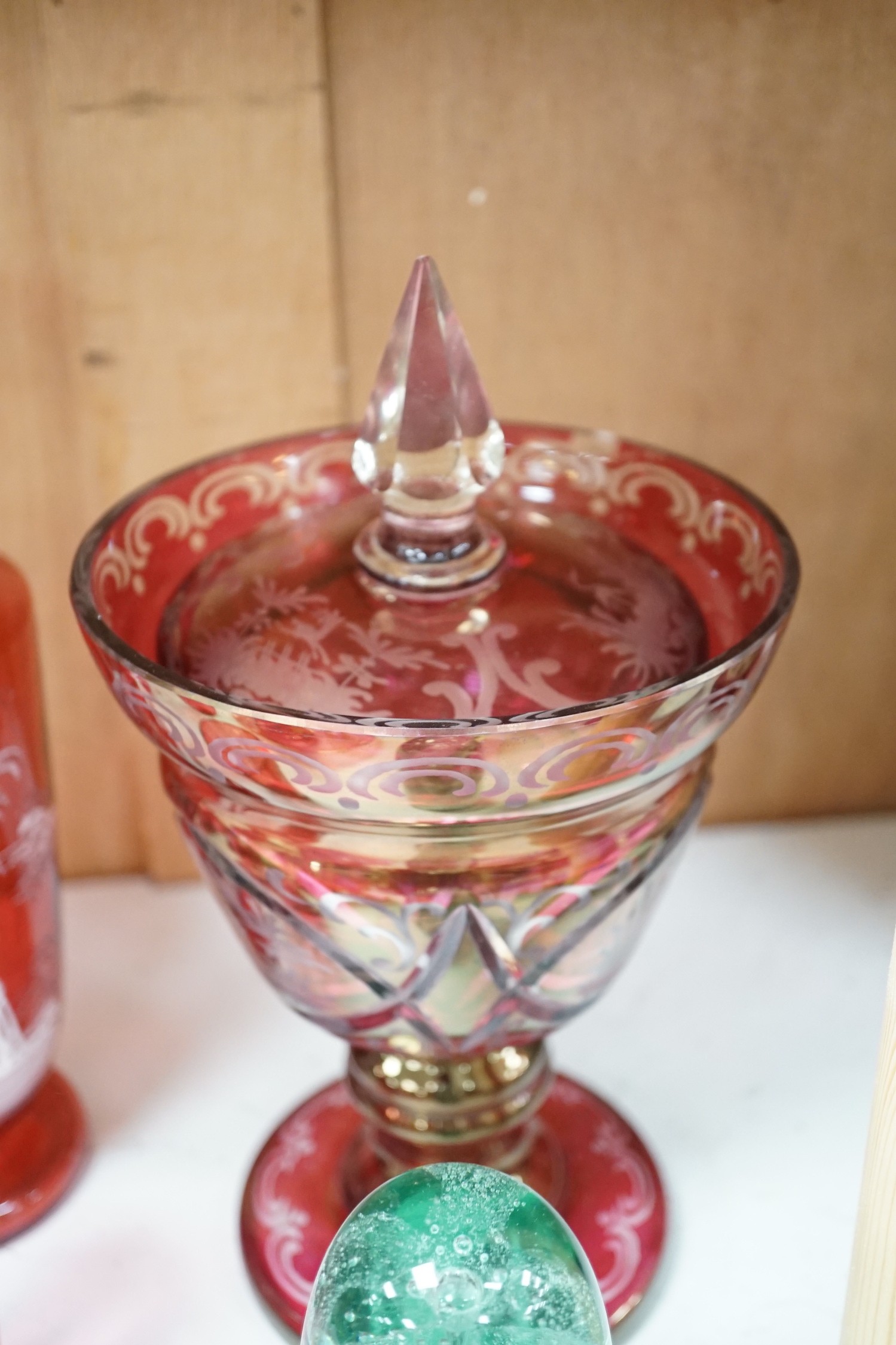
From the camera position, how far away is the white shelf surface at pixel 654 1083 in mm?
441

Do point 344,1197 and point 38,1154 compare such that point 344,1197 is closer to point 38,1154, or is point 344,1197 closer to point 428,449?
point 38,1154

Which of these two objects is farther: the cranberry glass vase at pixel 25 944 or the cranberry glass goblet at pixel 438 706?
the cranberry glass vase at pixel 25 944

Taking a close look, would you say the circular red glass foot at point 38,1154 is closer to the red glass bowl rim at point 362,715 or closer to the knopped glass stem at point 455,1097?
the knopped glass stem at point 455,1097

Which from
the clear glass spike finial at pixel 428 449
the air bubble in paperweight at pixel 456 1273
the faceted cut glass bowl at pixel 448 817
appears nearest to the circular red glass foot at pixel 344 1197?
the faceted cut glass bowl at pixel 448 817

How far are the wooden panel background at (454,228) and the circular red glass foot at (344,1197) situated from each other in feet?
0.71

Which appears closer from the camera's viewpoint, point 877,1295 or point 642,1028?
point 877,1295

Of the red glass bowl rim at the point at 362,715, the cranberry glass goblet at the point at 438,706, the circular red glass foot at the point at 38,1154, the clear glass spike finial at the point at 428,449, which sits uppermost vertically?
the clear glass spike finial at the point at 428,449

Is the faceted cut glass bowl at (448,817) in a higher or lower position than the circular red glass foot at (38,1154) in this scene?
higher

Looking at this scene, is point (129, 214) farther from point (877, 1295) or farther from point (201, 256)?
point (877, 1295)

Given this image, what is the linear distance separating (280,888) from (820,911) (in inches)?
12.7

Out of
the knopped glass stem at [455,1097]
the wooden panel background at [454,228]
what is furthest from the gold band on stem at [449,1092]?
the wooden panel background at [454,228]

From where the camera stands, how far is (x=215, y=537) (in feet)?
1.49

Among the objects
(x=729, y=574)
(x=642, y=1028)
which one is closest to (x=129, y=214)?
(x=729, y=574)

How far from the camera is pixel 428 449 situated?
0.37m
